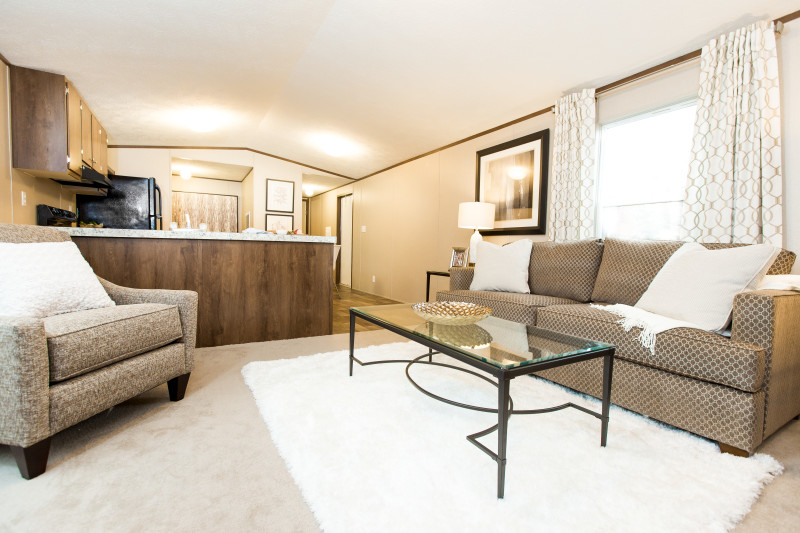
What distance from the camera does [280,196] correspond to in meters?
6.87

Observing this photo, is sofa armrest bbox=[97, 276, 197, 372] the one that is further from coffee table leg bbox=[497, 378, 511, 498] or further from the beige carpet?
coffee table leg bbox=[497, 378, 511, 498]

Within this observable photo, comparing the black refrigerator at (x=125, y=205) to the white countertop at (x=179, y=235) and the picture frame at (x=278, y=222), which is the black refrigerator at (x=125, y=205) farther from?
the white countertop at (x=179, y=235)

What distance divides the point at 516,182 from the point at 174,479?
11.8 ft

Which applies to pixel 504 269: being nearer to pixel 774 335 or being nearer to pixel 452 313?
pixel 452 313

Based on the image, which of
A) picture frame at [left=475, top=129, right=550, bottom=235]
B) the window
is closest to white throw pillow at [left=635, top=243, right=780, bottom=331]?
the window

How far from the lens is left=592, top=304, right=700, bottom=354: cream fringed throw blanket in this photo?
5.40 feet

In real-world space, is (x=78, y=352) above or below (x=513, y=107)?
below

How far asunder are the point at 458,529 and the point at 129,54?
406 centimetres

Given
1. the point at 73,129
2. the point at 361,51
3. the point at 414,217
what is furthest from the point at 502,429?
the point at 414,217

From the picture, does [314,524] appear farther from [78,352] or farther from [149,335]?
[149,335]

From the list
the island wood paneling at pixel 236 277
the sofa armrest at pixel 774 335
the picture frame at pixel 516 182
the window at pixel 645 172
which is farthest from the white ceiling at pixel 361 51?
the sofa armrest at pixel 774 335

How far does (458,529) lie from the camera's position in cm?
100

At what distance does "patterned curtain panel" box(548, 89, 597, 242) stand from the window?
0.58 ft

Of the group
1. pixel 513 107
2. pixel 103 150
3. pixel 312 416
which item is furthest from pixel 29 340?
pixel 103 150
